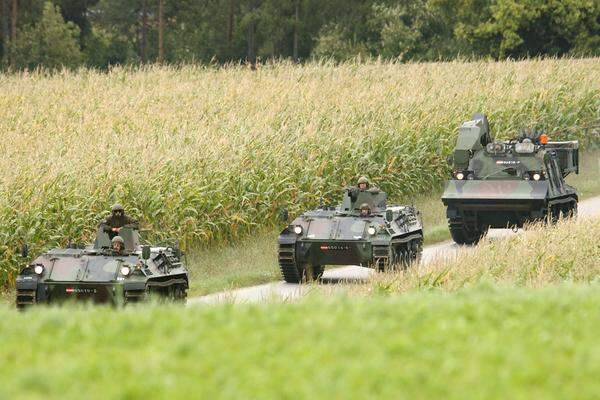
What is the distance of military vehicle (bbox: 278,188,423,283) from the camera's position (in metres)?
22.4

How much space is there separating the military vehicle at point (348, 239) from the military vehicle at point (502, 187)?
3795 mm

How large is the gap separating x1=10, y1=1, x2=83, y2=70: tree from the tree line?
0.04 m

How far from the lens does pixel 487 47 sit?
209 ft

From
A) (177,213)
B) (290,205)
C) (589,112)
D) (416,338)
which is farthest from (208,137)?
(416,338)

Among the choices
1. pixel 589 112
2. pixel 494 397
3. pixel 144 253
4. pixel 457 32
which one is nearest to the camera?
pixel 494 397

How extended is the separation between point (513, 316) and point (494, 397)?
9.08 ft

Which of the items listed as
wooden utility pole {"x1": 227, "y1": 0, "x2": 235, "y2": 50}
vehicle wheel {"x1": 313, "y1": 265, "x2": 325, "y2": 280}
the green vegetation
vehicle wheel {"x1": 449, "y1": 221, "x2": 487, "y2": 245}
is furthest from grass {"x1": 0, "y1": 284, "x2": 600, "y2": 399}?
wooden utility pole {"x1": 227, "y1": 0, "x2": 235, "y2": 50}

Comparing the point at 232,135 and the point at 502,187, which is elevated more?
the point at 232,135

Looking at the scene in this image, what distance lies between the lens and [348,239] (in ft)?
73.6

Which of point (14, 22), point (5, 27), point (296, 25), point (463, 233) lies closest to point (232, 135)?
point (463, 233)

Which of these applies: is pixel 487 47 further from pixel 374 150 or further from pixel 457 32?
pixel 374 150

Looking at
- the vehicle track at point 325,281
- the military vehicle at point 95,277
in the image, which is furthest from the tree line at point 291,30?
the military vehicle at point 95,277

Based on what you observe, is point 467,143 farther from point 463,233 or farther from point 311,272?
point 311,272

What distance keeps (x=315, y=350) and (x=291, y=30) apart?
62.9 meters
